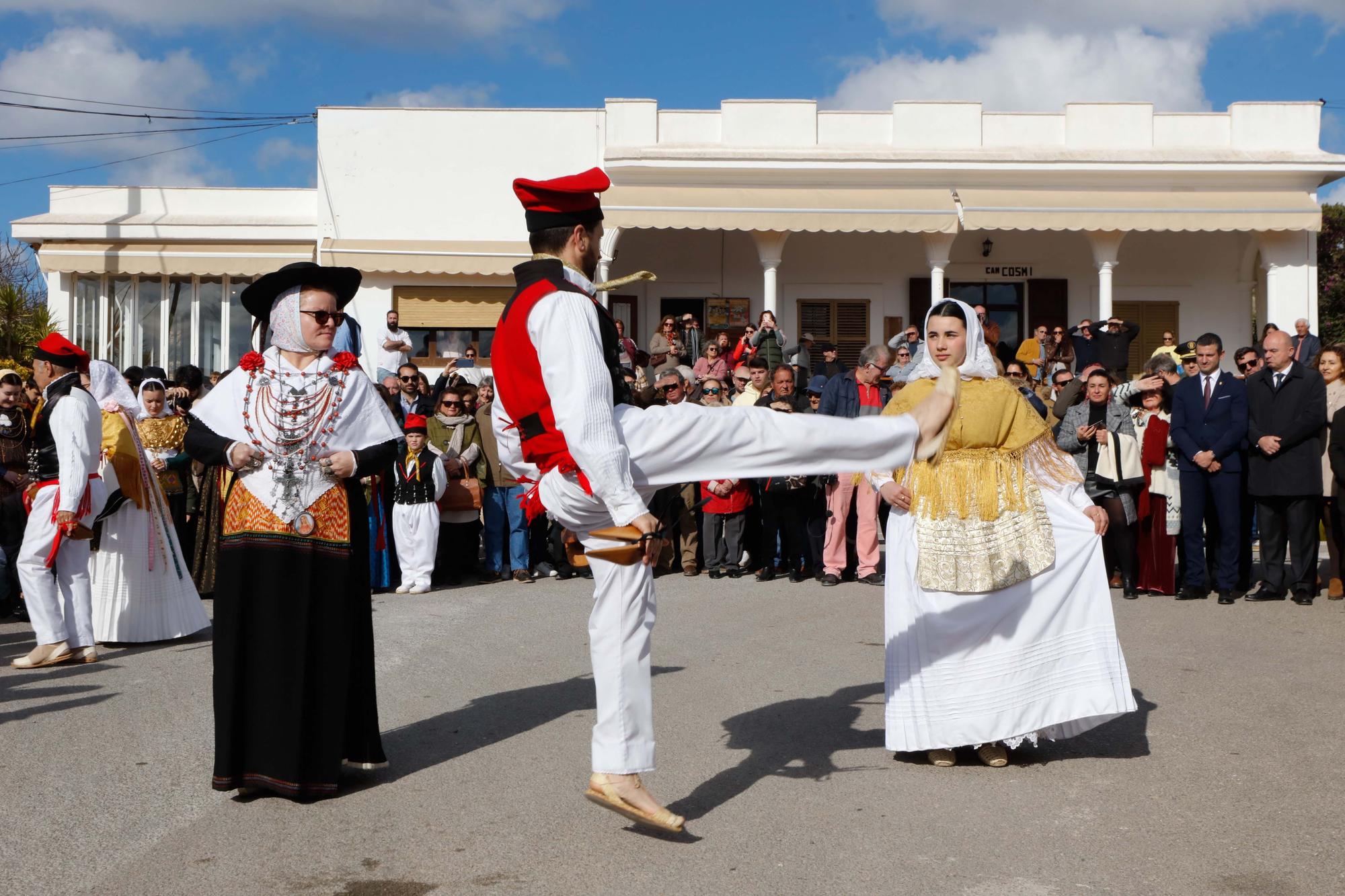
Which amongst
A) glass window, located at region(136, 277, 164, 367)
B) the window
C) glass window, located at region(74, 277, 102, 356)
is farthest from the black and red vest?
glass window, located at region(74, 277, 102, 356)

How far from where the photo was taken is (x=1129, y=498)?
11766mm

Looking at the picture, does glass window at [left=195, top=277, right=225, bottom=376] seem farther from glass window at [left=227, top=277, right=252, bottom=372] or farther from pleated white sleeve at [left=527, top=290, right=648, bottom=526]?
pleated white sleeve at [left=527, top=290, right=648, bottom=526]

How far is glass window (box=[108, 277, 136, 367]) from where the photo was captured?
2591cm

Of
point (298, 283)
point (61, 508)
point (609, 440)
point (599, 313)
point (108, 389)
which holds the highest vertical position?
point (298, 283)

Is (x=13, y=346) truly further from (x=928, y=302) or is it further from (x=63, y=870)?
(x=63, y=870)

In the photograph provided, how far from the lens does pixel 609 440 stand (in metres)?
4.52

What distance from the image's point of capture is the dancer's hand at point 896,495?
20.0 feet

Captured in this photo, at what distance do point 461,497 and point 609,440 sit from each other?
882 centimetres

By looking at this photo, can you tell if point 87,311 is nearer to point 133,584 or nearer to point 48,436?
point 133,584

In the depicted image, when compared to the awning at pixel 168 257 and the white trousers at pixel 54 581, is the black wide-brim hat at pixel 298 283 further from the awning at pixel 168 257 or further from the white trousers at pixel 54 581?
the awning at pixel 168 257

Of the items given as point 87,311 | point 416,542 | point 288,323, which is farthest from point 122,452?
point 87,311

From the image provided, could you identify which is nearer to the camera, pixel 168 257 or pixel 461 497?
pixel 461 497

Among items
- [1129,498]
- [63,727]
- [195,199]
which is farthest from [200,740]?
[195,199]

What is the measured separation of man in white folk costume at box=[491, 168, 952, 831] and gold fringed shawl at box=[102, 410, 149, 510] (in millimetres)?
5285
